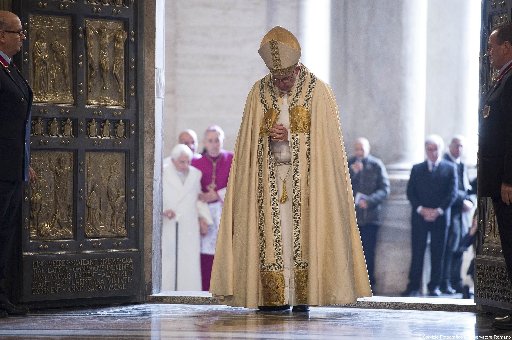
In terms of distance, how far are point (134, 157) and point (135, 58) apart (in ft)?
2.44

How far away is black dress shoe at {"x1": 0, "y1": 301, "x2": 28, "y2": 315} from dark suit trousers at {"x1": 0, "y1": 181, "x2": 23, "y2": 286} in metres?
0.10

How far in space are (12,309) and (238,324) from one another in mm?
1644

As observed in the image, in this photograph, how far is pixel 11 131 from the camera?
31.9 ft

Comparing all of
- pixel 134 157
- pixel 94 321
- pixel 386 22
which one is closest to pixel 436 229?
pixel 386 22

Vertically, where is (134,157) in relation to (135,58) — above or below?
below

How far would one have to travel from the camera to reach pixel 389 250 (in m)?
16.4

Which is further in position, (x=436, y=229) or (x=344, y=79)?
(x=344, y=79)

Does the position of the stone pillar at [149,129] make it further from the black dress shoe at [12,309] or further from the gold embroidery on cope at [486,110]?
the gold embroidery on cope at [486,110]

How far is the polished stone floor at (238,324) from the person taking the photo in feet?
29.0

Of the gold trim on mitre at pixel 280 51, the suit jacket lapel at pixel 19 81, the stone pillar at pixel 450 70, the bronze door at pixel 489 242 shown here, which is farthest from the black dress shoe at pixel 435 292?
the suit jacket lapel at pixel 19 81

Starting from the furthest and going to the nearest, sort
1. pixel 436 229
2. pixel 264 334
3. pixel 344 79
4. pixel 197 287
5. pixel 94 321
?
pixel 344 79, pixel 436 229, pixel 197 287, pixel 94 321, pixel 264 334

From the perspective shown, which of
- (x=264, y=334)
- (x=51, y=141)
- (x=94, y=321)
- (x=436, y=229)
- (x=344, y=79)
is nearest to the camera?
(x=264, y=334)

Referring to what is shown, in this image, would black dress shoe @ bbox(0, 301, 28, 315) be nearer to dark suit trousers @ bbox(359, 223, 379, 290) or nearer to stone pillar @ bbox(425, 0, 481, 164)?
dark suit trousers @ bbox(359, 223, 379, 290)

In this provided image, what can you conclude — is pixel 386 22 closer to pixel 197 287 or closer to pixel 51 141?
pixel 197 287
